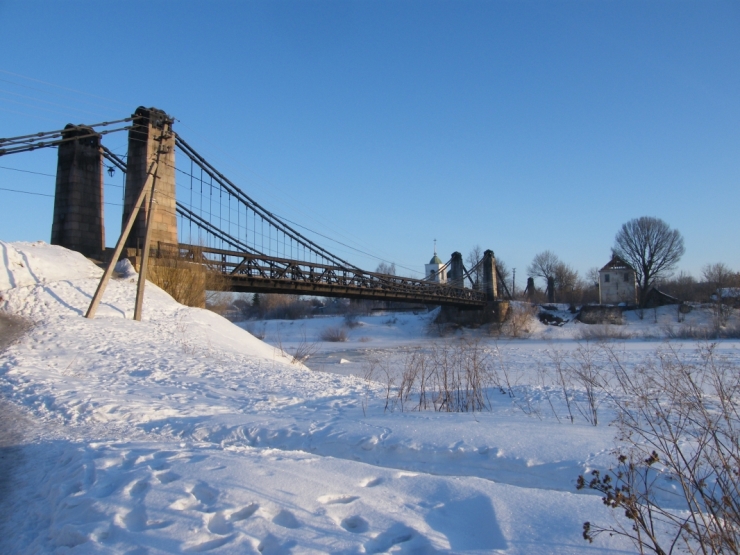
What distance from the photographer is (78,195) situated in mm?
19719

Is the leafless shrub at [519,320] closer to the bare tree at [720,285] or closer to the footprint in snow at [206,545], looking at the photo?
the bare tree at [720,285]

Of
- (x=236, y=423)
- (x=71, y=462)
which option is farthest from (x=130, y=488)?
(x=236, y=423)

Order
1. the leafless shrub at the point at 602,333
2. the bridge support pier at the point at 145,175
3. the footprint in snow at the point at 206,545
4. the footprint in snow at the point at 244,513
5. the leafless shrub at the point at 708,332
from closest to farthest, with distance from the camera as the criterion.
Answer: the footprint in snow at the point at 206,545 < the footprint in snow at the point at 244,513 < the bridge support pier at the point at 145,175 < the leafless shrub at the point at 708,332 < the leafless shrub at the point at 602,333

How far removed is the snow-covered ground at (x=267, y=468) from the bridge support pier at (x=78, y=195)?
10.3 metres

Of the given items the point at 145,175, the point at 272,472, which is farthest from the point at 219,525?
the point at 145,175

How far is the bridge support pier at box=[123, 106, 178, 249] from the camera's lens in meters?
18.9

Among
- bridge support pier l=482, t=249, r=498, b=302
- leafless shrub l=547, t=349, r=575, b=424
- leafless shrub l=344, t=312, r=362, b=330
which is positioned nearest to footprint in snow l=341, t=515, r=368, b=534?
leafless shrub l=547, t=349, r=575, b=424

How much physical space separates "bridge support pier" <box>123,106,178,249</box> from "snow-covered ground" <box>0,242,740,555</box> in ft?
29.3

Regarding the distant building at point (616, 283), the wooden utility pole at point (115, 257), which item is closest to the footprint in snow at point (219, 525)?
the wooden utility pole at point (115, 257)

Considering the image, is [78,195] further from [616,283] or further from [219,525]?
[616,283]

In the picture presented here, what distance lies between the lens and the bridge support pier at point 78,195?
19609 mm

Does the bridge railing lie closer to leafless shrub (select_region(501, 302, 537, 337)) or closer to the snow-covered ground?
leafless shrub (select_region(501, 302, 537, 337))

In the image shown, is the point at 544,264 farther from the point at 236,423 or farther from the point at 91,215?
the point at 236,423

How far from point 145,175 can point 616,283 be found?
199ft
